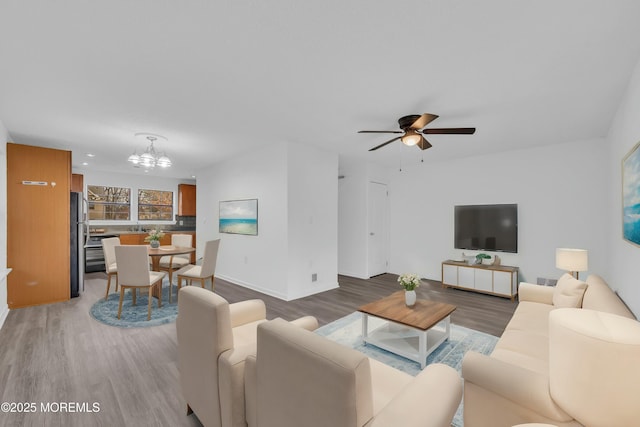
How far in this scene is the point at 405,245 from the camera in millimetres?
6250

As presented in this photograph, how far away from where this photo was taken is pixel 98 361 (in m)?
2.50

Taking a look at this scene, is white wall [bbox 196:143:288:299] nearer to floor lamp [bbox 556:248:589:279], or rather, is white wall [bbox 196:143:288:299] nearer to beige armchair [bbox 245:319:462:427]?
beige armchair [bbox 245:319:462:427]

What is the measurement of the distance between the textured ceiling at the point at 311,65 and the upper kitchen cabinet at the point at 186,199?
4.45 m

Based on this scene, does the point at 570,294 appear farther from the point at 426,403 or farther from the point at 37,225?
the point at 37,225

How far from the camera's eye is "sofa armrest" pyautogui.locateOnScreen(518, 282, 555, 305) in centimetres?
297

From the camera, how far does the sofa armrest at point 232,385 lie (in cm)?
140

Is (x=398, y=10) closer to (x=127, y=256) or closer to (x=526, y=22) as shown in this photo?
(x=526, y=22)

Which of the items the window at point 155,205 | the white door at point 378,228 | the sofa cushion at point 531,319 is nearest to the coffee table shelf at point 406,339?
the sofa cushion at point 531,319

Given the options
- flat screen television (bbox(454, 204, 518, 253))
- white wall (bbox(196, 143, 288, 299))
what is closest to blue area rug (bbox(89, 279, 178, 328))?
white wall (bbox(196, 143, 288, 299))

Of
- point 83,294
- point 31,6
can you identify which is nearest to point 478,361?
point 31,6

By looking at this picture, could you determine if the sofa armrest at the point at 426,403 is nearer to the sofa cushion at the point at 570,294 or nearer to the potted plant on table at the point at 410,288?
the potted plant on table at the point at 410,288

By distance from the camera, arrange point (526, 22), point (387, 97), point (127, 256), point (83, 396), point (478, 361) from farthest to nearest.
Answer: point (127, 256), point (387, 97), point (83, 396), point (526, 22), point (478, 361)

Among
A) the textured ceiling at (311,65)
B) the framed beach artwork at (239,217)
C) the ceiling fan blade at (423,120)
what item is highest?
the textured ceiling at (311,65)

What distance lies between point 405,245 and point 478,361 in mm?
4805
